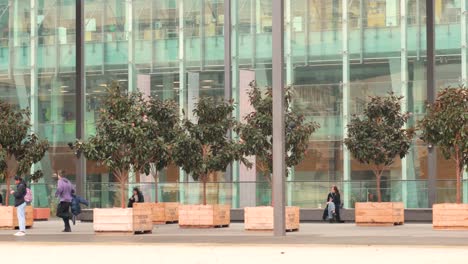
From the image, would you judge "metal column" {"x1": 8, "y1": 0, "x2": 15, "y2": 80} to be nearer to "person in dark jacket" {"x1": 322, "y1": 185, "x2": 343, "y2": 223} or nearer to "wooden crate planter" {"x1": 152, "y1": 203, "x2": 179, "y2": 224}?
"wooden crate planter" {"x1": 152, "y1": 203, "x2": 179, "y2": 224}

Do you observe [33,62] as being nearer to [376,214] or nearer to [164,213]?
[164,213]

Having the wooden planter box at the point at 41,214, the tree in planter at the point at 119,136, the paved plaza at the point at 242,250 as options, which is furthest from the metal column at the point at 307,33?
the paved plaza at the point at 242,250

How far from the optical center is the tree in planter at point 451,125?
3456 centimetres

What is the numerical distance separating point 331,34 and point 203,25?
5.83 meters

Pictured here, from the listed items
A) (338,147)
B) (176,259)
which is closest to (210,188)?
(338,147)

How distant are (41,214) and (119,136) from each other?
15.1 meters

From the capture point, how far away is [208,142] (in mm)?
39406

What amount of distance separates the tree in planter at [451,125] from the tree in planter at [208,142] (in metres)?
6.93

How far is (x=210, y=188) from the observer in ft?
146

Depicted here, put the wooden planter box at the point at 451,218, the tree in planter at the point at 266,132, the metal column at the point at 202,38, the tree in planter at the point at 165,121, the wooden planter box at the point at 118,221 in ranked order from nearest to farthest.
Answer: the wooden planter box at the point at 118,221, the wooden planter box at the point at 451,218, the tree in planter at the point at 266,132, the tree in planter at the point at 165,121, the metal column at the point at 202,38

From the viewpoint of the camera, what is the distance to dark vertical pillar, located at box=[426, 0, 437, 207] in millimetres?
39812

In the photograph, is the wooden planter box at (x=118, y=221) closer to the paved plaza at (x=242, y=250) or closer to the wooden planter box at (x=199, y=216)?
the paved plaza at (x=242, y=250)

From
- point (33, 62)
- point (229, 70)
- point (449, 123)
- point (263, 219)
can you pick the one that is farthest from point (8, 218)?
point (33, 62)

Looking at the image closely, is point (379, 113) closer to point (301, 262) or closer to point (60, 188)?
point (60, 188)
